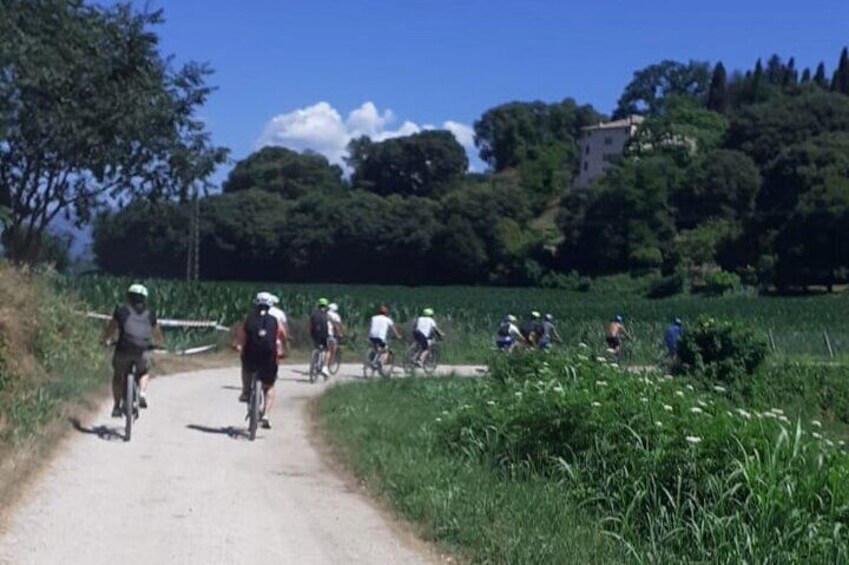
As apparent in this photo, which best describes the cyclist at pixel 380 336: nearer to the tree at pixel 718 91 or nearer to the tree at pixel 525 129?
the tree at pixel 525 129

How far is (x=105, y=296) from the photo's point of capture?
45562 millimetres

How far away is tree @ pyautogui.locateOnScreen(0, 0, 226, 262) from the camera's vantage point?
3069 cm

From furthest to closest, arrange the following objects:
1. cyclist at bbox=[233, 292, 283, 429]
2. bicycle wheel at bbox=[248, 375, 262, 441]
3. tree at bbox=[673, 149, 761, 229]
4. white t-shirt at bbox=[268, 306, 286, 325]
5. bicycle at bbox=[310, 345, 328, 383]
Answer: tree at bbox=[673, 149, 761, 229], bicycle at bbox=[310, 345, 328, 383], white t-shirt at bbox=[268, 306, 286, 325], cyclist at bbox=[233, 292, 283, 429], bicycle wheel at bbox=[248, 375, 262, 441]

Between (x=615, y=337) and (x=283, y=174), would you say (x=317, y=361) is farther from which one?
(x=283, y=174)

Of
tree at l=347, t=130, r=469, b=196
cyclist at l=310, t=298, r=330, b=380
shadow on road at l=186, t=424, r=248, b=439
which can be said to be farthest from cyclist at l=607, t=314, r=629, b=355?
tree at l=347, t=130, r=469, b=196

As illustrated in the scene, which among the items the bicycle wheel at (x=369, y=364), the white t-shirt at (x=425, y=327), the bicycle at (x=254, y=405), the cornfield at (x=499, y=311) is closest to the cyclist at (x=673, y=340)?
the cornfield at (x=499, y=311)

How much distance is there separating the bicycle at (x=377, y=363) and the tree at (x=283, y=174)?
81.9 meters

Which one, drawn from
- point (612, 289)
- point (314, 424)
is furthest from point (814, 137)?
point (314, 424)

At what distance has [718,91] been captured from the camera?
159m

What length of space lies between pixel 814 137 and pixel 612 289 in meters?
25.6

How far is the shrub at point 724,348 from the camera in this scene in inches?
1304

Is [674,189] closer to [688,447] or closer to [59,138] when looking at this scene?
[59,138]

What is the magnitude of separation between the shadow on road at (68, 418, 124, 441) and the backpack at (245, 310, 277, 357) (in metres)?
1.92

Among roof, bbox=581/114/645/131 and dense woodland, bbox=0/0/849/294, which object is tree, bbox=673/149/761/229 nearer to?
dense woodland, bbox=0/0/849/294
